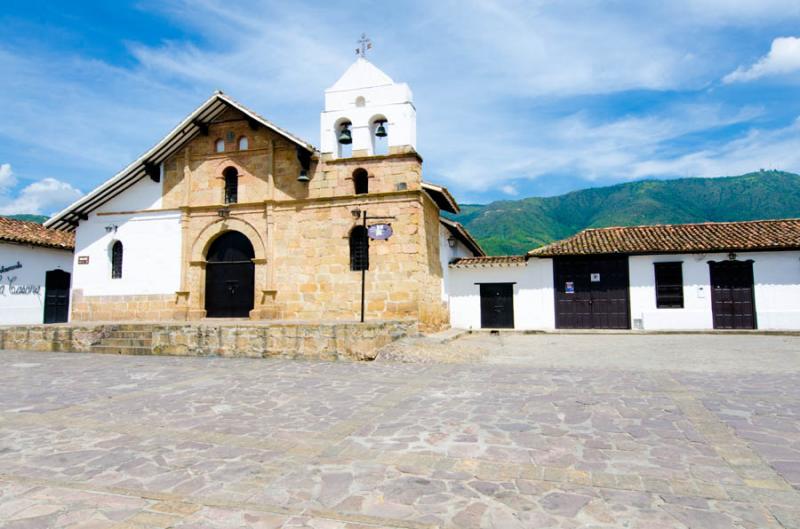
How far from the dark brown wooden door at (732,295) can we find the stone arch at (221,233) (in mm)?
15581

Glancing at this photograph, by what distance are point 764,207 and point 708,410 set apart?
404 feet

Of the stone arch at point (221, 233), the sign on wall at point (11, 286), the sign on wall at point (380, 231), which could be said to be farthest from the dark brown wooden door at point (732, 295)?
the sign on wall at point (11, 286)

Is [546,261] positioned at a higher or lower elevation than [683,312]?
higher

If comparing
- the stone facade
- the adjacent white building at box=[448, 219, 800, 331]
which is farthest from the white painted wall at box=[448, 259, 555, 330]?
the stone facade

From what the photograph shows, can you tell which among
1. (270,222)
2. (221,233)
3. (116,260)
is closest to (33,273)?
(116,260)

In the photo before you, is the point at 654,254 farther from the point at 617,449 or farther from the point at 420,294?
the point at 617,449

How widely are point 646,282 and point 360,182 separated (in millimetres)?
11311

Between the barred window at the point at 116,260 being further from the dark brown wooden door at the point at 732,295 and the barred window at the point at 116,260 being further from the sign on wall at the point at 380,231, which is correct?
the dark brown wooden door at the point at 732,295

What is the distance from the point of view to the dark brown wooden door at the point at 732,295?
1734cm

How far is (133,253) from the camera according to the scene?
16.0m

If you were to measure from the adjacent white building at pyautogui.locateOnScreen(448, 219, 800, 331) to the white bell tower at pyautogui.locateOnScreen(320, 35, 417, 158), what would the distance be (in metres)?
7.14

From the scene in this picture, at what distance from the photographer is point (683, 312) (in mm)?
17750

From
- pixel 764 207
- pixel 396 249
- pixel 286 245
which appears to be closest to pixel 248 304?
pixel 286 245

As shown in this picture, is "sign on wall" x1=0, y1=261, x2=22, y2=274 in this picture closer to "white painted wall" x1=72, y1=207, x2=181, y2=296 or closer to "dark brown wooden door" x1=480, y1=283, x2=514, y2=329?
"white painted wall" x1=72, y1=207, x2=181, y2=296
